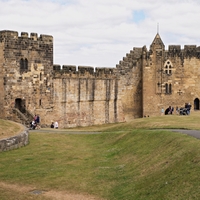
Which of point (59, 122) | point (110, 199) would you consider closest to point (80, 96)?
point (59, 122)

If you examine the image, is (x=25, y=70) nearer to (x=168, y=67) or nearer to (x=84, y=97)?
(x=84, y=97)

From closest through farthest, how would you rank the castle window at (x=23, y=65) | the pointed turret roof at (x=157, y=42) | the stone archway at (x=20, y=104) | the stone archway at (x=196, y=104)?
the castle window at (x=23, y=65), the stone archway at (x=20, y=104), the pointed turret roof at (x=157, y=42), the stone archway at (x=196, y=104)

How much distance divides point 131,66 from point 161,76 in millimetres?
3713

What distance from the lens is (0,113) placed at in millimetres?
36188

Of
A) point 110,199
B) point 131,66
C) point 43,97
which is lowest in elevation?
point 110,199

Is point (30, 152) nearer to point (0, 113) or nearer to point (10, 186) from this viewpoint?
point (10, 186)

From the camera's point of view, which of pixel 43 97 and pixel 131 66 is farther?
pixel 131 66

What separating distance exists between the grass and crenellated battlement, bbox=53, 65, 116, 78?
13594 millimetres

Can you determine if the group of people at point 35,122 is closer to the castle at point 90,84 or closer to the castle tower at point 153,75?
the castle at point 90,84

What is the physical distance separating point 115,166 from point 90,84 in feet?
78.8

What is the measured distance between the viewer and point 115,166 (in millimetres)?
19953

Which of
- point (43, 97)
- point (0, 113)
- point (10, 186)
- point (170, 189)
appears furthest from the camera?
point (43, 97)

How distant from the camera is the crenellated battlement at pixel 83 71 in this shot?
4059cm

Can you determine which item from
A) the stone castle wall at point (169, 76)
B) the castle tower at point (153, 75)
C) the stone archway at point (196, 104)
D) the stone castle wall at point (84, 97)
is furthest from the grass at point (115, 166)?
the stone archway at point (196, 104)
